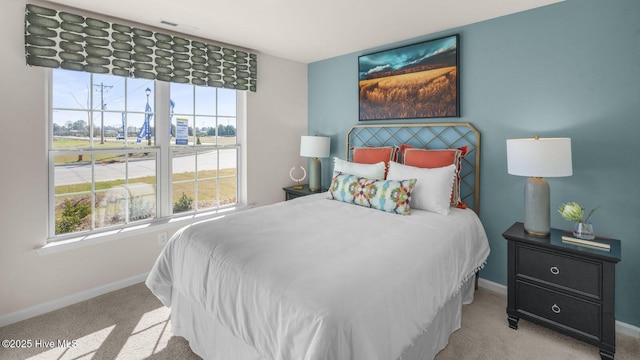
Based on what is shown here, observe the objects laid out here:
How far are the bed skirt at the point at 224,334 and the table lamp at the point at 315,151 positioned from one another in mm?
2245

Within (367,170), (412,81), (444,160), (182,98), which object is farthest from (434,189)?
(182,98)

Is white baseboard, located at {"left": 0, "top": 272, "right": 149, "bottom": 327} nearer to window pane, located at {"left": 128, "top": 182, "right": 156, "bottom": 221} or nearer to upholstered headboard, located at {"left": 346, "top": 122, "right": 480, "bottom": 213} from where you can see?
window pane, located at {"left": 128, "top": 182, "right": 156, "bottom": 221}

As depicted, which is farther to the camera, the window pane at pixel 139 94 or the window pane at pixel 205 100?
the window pane at pixel 205 100

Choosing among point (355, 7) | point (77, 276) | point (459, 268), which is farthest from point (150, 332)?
point (355, 7)

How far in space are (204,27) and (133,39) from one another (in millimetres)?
650

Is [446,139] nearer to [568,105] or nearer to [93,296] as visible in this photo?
[568,105]

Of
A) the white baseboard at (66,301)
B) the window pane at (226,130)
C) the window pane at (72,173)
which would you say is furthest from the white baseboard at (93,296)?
the window pane at (226,130)

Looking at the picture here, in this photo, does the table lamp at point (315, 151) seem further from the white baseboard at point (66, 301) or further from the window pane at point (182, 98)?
the white baseboard at point (66, 301)

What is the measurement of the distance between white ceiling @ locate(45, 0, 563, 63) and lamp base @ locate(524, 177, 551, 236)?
1442mm

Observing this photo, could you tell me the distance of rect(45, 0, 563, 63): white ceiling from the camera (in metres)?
2.49

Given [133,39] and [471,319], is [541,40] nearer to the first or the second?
[471,319]

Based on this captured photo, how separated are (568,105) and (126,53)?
3799mm

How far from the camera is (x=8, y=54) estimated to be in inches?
91.0

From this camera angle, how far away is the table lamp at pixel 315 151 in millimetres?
3932
